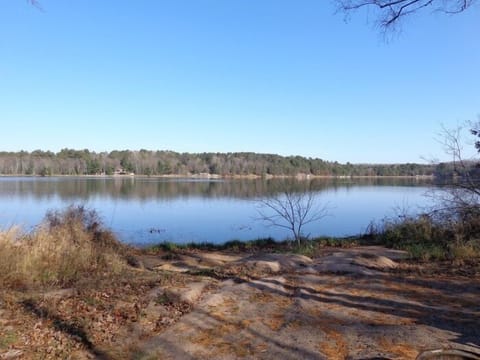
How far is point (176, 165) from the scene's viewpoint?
410 ft

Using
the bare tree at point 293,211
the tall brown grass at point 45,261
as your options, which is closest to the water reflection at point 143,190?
the bare tree at point 293,211

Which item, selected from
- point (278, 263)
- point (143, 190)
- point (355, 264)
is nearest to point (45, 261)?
point (278, 263)

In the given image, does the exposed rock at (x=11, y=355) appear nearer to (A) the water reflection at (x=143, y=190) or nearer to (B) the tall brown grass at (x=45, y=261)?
(B) the tall brown grass at (x=45, y=261)

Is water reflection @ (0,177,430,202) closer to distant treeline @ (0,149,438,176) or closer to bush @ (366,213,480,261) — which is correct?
bush @ (366,213,480,261)

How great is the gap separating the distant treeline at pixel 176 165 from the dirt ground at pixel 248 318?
90.9 m

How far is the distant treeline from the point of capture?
353 ft

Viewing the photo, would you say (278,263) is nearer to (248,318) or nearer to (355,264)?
(355,264)

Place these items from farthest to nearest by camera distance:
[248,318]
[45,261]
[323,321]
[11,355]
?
[45,261] < [248,318] < [323,321] < [11,355]

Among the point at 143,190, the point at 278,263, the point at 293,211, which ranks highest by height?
the point at 293,211

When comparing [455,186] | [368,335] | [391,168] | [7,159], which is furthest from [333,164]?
[368,335]

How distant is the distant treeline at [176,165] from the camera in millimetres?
107738

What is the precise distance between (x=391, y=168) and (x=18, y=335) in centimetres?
12724

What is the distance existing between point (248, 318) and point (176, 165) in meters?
122

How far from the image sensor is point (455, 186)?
10766 millimetres
